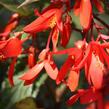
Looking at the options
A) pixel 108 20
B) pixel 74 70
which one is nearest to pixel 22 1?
pixel 74 70

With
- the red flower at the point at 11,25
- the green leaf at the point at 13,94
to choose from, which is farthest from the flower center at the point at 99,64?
the green leaf at the point at 13,94

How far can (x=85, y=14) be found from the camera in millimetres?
1034

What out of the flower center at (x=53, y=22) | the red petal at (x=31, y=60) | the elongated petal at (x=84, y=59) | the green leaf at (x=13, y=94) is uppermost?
the flower center at (x=53, y=22)

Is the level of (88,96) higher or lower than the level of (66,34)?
lower

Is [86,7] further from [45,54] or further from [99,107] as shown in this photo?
[99,107]

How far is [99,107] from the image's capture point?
3.82ft

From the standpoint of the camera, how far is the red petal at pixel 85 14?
1.03 metres

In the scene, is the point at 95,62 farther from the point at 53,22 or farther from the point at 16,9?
the point at 16,9

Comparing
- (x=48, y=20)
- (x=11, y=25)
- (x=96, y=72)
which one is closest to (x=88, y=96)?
(x=96, y=72)

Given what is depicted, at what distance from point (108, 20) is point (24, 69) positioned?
17.6 inches

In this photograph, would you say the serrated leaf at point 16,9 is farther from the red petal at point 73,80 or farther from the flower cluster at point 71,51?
the red petal at point 73,80

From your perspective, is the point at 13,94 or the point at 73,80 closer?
the point at 73,80

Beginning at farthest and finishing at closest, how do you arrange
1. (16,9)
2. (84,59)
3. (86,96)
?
(16,9), (86,96), (84,59)

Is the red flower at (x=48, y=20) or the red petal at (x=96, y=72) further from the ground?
the red flower at (x=48, y=20)
